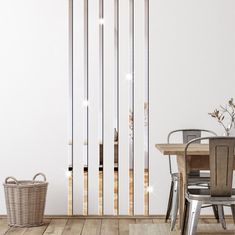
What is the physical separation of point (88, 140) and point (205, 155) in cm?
173

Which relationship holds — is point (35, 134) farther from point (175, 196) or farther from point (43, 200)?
point (175, 196)

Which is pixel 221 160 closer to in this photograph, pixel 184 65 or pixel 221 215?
pixel 221 215

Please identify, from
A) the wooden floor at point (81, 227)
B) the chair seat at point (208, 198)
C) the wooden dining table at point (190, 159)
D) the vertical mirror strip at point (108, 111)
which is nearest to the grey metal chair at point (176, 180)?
the wooden floor at point (81, 227)

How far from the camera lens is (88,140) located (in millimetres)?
5785

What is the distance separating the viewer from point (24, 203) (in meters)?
5.30

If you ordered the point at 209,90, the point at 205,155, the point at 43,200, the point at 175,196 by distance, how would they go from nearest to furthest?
the point at 205,155, the point at 175,196, the point at 43,200, the point at 209,90

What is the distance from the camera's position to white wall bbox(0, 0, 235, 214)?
575 centimetres

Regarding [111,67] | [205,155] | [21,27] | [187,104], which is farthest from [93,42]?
[205,155]

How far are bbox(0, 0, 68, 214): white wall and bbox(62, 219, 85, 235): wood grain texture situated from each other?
0.68ft

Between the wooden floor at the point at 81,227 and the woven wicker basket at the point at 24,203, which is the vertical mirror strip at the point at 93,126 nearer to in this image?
the wooden floor at the point at 81,227

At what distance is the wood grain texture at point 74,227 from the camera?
5.09 meters

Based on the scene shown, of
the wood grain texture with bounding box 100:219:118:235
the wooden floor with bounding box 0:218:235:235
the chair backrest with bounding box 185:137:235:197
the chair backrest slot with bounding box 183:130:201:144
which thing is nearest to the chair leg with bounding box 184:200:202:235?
the chair backrest with bounding box 185:137:235:197

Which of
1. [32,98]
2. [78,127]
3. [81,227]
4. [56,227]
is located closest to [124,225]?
[81,227]

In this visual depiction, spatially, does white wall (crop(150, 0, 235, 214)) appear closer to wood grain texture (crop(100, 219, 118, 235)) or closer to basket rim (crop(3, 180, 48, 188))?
wood grain texture (crop(100, 219, 118, 235))
